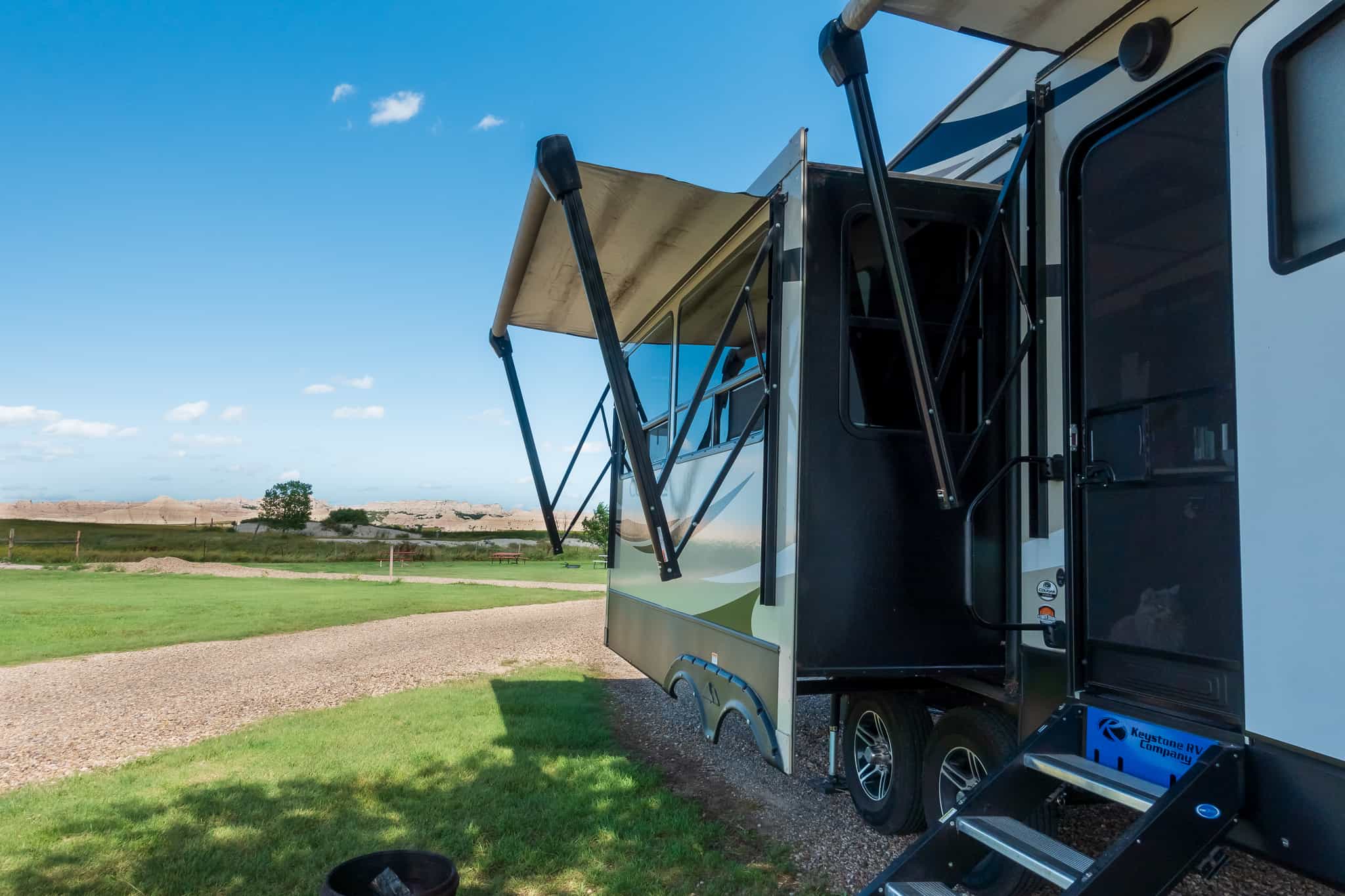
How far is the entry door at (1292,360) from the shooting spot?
192 centimetres

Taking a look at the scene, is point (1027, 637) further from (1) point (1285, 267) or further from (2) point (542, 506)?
(2) point (542, 506)

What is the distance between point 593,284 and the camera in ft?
10.4

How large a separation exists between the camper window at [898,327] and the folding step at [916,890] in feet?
5.42

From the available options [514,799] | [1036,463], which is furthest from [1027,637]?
[514,799]

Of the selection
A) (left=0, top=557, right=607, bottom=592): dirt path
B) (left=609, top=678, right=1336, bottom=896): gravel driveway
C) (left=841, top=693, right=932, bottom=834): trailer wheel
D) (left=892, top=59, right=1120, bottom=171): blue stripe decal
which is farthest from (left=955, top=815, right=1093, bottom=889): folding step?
(left=0, top=557, right=607, bottom=592): dirt path

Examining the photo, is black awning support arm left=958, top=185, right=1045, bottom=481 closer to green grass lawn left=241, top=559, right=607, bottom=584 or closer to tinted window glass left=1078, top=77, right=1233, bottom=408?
tinted window glass left=1078, top=77, right=1233, bottom=408

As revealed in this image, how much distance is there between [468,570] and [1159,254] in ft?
102

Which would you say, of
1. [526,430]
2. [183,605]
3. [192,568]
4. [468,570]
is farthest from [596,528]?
[526,430]

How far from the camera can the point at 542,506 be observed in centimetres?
587

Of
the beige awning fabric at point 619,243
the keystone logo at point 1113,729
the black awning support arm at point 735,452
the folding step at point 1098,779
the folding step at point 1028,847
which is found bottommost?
the folding step at point 1028,847

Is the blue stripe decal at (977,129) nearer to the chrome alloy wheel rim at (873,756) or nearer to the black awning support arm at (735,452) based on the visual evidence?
the black awning support arm at (735,452)

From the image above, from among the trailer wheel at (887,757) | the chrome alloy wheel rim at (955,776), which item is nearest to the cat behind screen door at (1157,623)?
the chrome alloy wheel rim at (955,776)

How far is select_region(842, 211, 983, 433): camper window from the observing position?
138 inches

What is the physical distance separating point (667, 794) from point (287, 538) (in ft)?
137
